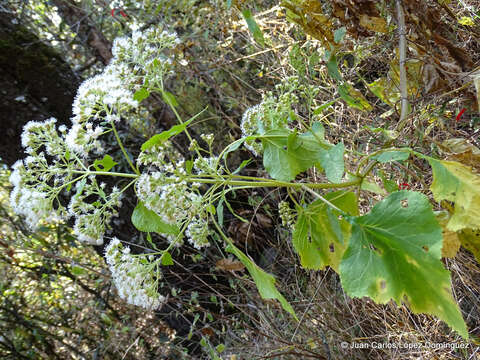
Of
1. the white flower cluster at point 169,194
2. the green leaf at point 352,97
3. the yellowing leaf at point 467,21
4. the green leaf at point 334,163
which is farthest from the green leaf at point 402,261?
the yellowing leaf at point 467,21

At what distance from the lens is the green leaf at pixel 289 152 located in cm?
89

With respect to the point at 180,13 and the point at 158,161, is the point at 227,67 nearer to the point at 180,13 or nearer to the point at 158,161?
the point at 180,13

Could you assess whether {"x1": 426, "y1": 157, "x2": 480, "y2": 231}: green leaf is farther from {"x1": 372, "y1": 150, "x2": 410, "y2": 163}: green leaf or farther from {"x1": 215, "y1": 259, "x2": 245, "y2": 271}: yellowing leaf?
{"x1": 215, "y1": 259, "x2": 245, "y2": 271}: yellowing leaf

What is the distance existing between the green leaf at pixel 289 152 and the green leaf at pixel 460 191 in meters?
0.25

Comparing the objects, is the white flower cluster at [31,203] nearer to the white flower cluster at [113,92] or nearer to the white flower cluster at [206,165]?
the white flower cluster at [113,92]

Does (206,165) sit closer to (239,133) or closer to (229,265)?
(229,265)

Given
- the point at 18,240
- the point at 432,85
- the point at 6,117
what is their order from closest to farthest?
the point at 432,85 < the point at 6,117 < the point at 18,240

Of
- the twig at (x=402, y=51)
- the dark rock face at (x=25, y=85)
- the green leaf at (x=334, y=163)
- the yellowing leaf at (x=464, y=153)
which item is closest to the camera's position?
the green leaf at (x=334, y=163)

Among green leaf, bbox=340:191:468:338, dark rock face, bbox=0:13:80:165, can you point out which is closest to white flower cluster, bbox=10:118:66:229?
green leaf, bbox=340:191:468:338

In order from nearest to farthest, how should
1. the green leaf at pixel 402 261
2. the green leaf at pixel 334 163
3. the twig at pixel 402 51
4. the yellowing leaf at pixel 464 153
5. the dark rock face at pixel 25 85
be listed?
the green leaf at pixel 402 261 → the green leaf at pixel 334 163 → the yellowing leaf at pixel 464 153 → the twig at pixel 402 51 → the dark rock face at pixel 25 85

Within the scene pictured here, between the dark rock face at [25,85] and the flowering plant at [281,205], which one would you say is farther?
the dark rock face at [25,85]

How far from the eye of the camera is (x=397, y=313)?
5.11 feet

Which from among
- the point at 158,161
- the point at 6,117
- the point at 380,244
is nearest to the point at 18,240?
the point at 6,117

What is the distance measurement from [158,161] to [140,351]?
213 cm
